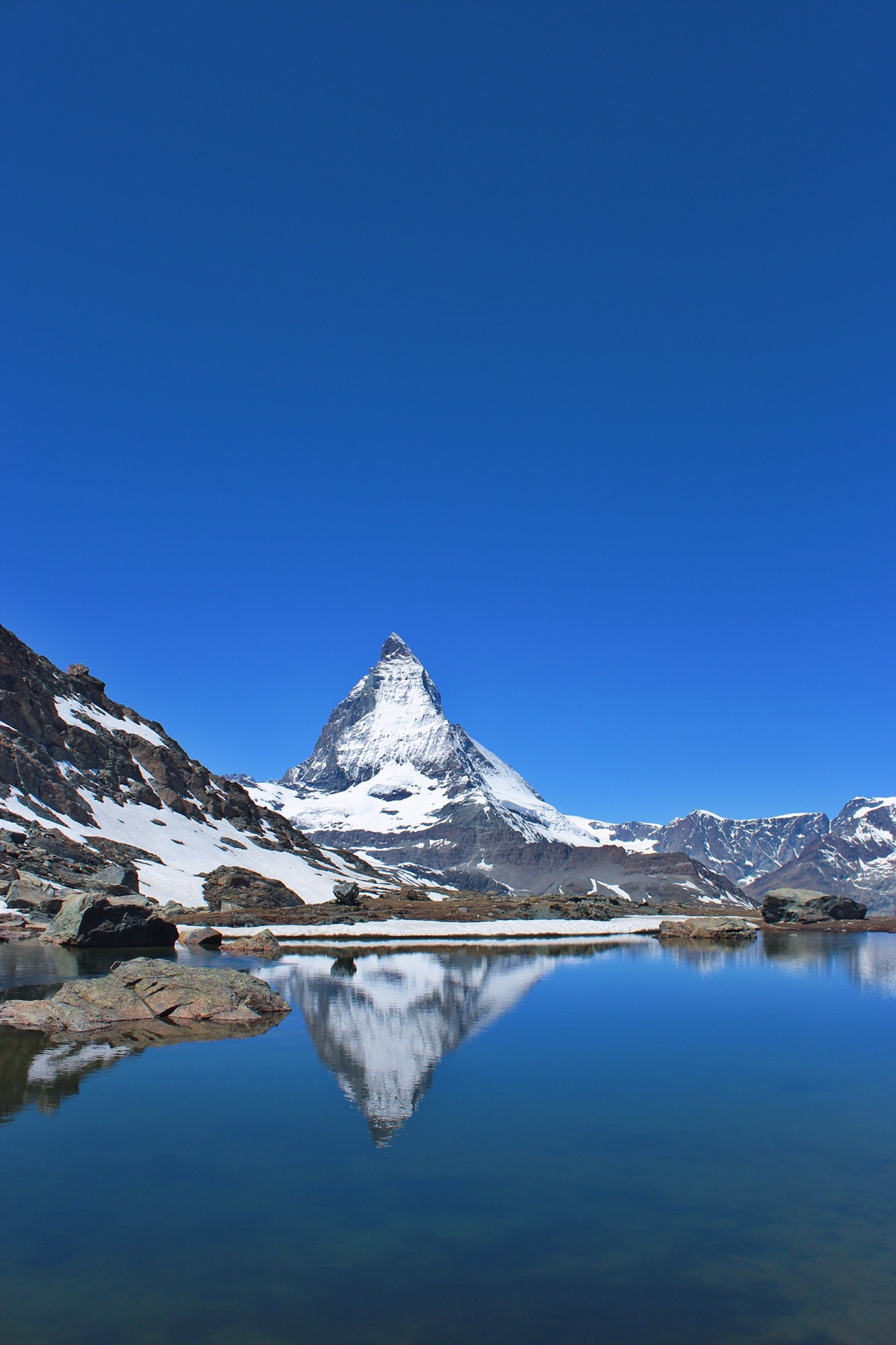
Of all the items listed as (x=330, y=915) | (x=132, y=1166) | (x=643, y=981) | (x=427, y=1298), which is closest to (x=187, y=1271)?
(x=427, y=1298)

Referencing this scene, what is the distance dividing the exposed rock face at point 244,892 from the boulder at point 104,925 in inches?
1118

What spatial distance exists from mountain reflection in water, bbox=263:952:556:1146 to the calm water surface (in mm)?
170

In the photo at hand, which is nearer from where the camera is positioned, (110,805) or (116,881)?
(116,881)

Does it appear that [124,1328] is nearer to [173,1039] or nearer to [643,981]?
[173,1039]

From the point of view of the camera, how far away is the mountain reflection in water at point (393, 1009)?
21.5m

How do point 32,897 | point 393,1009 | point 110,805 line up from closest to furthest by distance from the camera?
1. point 393,1009
2. point 32,897
3. point 110,805

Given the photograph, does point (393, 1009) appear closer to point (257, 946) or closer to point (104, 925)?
point (257, 946)

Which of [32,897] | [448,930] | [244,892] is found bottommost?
[448,930]

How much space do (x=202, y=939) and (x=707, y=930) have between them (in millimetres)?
53241

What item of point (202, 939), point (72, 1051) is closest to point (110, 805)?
point (202, 939)

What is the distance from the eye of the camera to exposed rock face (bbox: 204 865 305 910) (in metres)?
90.4

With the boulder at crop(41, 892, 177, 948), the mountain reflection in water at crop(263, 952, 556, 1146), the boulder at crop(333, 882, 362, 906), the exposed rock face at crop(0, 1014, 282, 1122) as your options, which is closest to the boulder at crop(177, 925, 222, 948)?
the boulder at crop(41, 892, 177, 948)

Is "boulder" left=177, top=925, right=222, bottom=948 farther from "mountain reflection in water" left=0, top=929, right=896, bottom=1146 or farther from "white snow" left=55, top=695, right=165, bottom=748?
"white snow" left=55, top=695, right=165, bottom=748

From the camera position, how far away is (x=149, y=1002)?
30.8m
